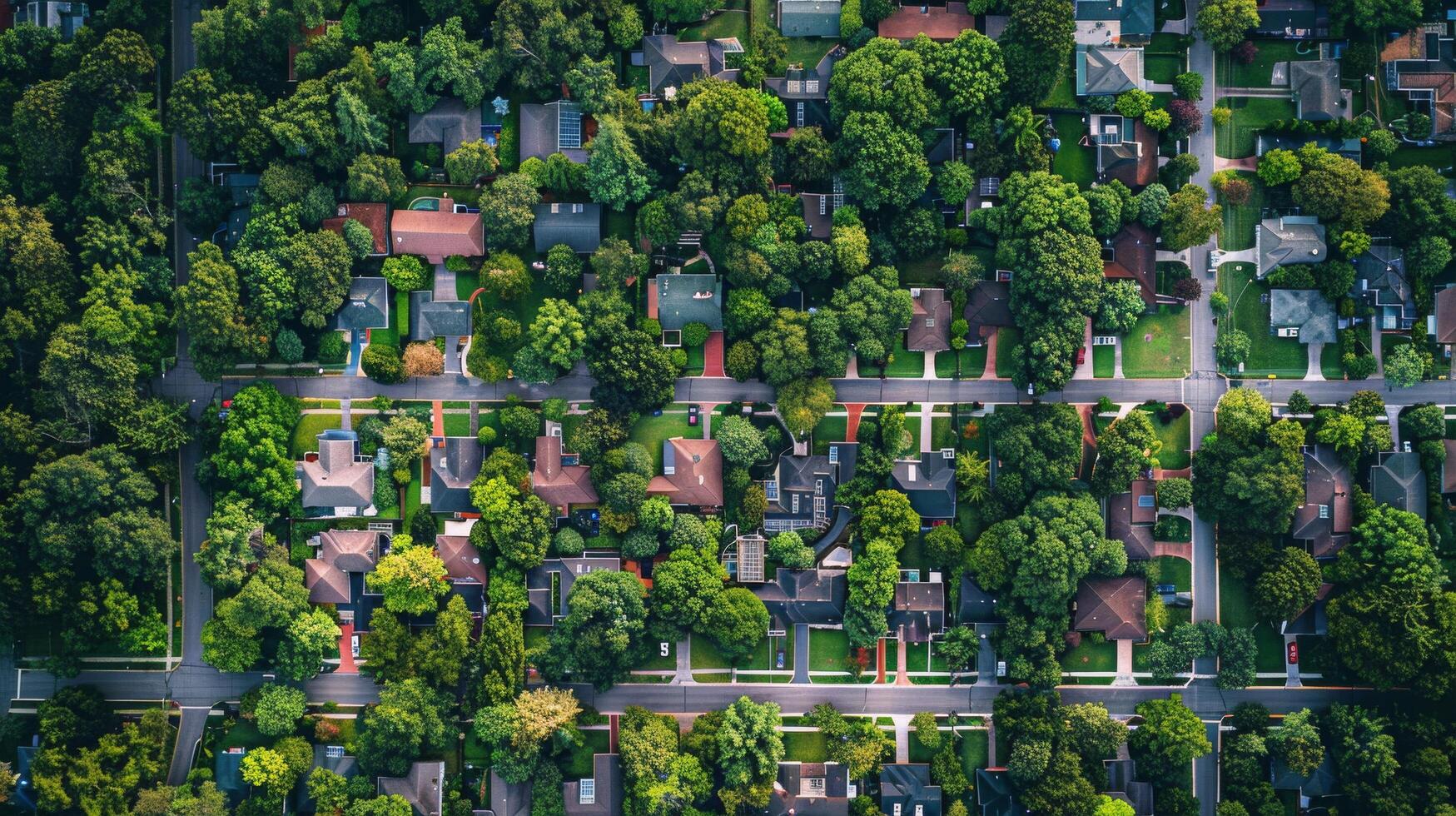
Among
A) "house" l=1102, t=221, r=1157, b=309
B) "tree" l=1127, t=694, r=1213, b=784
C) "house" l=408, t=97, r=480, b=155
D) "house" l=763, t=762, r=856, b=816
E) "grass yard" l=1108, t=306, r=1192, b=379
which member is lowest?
"house" l=763, t=762, r=856, b=816

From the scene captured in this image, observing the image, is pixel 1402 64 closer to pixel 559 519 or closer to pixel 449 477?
pixel 559 519

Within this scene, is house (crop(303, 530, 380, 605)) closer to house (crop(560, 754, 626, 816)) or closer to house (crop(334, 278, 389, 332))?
house (crop(334, 278, 389, 332))

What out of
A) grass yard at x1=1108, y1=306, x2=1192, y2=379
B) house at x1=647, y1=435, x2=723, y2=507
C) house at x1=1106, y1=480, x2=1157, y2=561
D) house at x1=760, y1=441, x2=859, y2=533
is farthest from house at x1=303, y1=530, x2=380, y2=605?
grass yard at x1=1108, y1=306, x2=1192, y2=379

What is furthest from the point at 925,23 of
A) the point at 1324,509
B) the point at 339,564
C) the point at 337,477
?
the point at 339,564

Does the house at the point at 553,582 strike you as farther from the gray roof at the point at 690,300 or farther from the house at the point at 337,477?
the gray roof at the point at 690,300

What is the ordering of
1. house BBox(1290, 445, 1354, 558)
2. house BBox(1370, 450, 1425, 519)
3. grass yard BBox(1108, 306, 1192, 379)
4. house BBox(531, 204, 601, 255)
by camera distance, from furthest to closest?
grass yard BBox(1108, 306, 1192, 379)
house BBox(531, 204, 601, 255)
house BBox(1370, 450, 1425, 519)
house BBox(1290, 445, 1354, 558)

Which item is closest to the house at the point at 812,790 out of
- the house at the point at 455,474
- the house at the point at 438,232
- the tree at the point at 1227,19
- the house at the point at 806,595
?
the house at the point at 806,595
